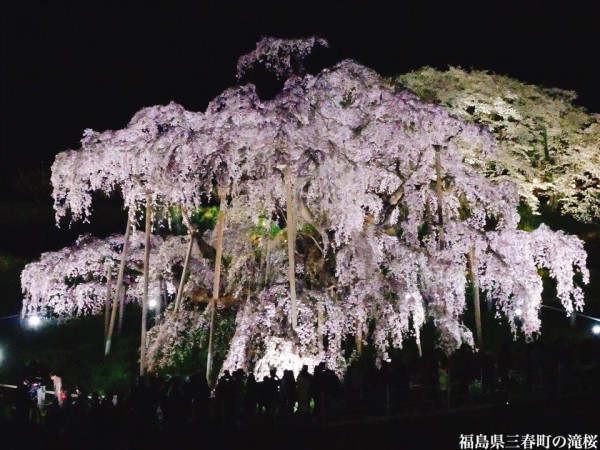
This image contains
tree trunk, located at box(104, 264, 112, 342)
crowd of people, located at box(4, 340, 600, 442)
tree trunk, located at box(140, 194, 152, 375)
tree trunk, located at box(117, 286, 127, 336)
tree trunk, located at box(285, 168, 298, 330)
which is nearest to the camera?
crowd of people, located at box(4, 340, 600, 442)

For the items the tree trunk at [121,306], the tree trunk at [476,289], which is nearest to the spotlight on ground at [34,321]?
the tree trunk at [121,306]

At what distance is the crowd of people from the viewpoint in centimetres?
1238

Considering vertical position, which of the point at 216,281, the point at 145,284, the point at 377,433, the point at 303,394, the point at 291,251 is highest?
the point at 291,251

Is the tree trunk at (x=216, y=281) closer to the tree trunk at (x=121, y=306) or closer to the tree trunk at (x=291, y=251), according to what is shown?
the tree trunk at (x=291, y=251)

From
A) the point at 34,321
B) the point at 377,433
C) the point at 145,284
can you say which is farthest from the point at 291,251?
the point at 34,321

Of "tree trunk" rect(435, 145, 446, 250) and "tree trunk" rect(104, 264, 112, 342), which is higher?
"tree trunk" rect(435, 145, 446, 250)

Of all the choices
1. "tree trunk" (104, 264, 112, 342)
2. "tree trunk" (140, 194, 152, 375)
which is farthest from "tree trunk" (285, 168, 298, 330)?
"tree trunk" (104, 264, 112, 342)

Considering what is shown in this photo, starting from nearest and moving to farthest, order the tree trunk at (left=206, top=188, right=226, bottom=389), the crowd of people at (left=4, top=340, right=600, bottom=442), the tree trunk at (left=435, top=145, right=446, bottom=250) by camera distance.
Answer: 1. the crowd of people at (left=4, top=340, right=600, bottom=442)
2. the tree trunk at (left=206, top=188, right=226, bottom=389)
3. the tree trunk at (left=435, top=145, right=446, bottom=250)

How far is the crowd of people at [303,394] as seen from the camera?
40.6 feet

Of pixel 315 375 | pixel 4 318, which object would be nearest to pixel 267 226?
pixel 315 375

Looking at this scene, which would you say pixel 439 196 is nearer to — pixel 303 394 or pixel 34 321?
pixel 303 394

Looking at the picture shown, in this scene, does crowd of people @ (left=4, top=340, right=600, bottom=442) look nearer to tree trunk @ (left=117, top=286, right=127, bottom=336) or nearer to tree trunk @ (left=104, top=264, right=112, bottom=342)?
tree trunk @ (left=104, top=264, right=112, bottom=342)

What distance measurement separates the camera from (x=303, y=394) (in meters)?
13.7

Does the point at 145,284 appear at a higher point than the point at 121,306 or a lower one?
lower
